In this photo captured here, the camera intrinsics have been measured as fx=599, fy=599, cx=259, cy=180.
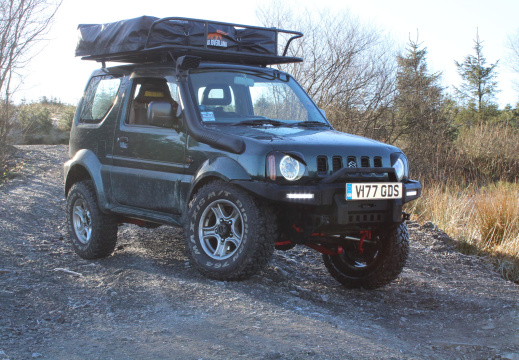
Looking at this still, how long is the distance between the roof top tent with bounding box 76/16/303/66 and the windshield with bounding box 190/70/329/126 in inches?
10.7

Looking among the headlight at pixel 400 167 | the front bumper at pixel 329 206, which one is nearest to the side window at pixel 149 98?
the front bumper at pixel 329 206

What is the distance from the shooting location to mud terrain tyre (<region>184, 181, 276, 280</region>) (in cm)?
485

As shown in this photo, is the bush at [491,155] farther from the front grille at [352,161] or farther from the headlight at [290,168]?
the headlight at [290,168]

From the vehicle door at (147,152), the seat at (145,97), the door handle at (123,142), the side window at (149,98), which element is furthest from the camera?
the door handle at (123,142)

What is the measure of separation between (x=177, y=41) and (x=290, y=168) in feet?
6.68

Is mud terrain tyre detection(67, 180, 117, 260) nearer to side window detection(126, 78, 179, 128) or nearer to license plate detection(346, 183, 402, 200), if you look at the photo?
side window detection(126, 78, 179, 128)

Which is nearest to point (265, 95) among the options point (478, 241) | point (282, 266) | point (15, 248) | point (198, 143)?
point (198, 143)

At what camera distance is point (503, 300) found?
5.53 meters

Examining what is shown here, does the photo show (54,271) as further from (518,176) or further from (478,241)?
(518,176)

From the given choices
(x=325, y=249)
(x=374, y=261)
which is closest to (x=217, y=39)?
(x=325, y=249)

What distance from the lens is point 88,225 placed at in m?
6.70

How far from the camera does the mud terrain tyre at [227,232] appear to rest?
4848 mm

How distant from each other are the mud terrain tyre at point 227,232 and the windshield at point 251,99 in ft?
2.69

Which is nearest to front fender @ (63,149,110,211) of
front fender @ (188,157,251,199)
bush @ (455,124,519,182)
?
front fender @ (188,157,251,199)
